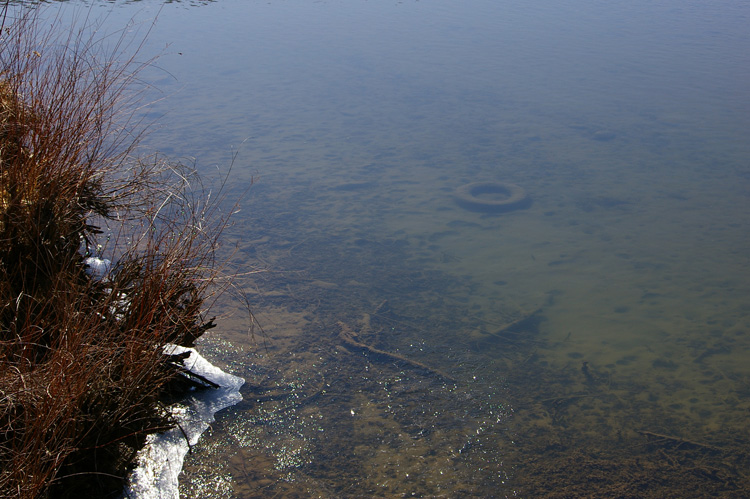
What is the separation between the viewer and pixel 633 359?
3707 millimetres

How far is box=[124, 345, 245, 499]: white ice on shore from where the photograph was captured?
2.37 m

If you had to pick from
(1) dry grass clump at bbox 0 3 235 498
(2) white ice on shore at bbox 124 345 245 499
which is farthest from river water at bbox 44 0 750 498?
(1) dry grass clump at bbox 0 3 235 498

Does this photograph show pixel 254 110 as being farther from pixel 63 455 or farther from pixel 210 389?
pixel 63 455

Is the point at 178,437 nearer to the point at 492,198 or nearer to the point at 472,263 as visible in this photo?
the point at 472,263

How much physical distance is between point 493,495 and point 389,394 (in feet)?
2.47

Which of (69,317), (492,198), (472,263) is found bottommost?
(472,263)

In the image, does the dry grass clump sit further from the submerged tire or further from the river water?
the submerged tire

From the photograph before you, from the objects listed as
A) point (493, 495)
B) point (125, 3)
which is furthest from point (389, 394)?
point (125, 3)

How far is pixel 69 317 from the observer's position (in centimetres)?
210

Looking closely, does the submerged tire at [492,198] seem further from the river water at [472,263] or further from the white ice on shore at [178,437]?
Result: the white ice on shore at [178,437]

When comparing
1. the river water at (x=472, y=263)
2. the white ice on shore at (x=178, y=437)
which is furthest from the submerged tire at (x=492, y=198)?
the white ice on shore at (x=178, y=437)

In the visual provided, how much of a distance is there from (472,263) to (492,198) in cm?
111

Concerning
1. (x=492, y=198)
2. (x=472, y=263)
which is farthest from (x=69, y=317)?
(x=492, y=198)

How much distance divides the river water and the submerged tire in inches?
3.7
